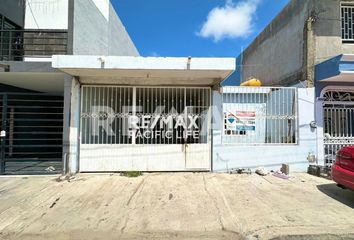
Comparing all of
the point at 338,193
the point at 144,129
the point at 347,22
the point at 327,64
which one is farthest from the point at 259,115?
the point at 347,22

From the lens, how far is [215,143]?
705 centimetres

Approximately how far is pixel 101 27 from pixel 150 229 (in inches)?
327

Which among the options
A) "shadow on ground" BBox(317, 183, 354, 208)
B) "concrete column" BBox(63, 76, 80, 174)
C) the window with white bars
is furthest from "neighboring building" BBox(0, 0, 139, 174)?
the window with white bars

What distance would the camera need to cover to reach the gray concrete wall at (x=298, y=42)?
7742mm

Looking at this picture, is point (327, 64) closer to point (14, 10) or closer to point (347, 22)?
point (347, 22)

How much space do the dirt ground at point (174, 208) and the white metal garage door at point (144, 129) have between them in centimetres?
68

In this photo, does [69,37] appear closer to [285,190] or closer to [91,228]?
[91,228]

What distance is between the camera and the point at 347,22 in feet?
26.3

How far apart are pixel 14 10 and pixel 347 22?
11.7 metres

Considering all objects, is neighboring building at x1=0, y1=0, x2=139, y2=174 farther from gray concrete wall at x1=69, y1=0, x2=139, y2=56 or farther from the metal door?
the metal door

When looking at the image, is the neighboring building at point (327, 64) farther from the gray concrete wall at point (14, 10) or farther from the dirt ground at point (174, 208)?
the gray concrete wall at point (14, 10)

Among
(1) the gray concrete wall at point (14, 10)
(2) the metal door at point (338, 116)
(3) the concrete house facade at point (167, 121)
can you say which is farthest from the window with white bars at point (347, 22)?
(1) the gray concrete wall at point (14, 10)

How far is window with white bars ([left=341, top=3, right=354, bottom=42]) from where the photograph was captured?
313 inches

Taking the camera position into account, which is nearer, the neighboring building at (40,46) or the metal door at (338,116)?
the neighboring building at (40,46)
